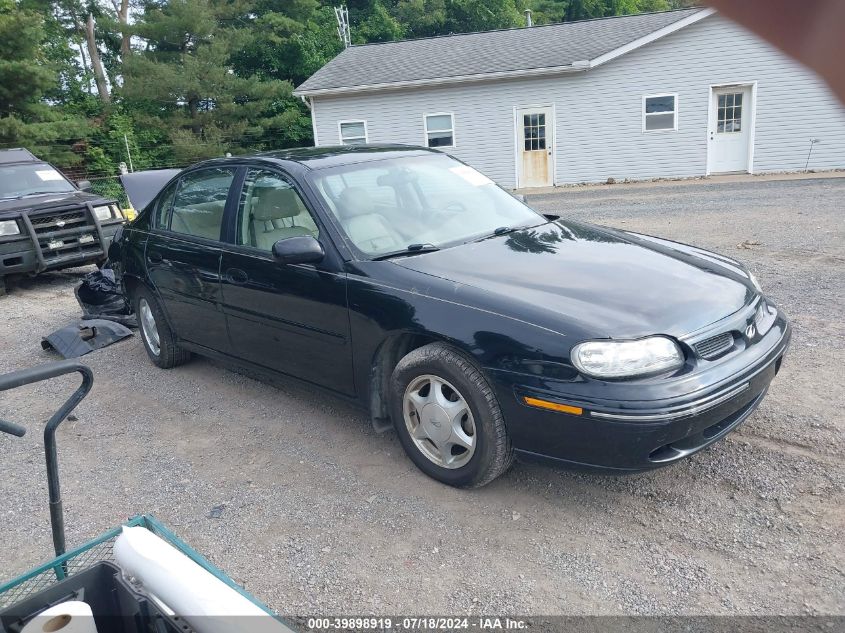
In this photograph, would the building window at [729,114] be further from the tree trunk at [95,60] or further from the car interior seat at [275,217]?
the tree trunk at [95,60]

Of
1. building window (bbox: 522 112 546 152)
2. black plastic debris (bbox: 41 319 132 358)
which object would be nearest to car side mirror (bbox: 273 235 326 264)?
black plastic debris (bbox: 41 319 132 358)

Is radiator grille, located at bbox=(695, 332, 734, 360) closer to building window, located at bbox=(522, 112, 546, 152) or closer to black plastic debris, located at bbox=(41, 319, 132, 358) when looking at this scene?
black plastic debris, located at bbox=(41, 319, 132, 358)

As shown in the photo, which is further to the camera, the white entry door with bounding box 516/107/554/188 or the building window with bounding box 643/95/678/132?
the white entry door with bounding box 516/107/554/188

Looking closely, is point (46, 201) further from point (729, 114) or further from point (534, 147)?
point (729, 114)

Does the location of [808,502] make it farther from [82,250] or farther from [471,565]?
[82,250]

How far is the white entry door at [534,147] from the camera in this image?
779 inches

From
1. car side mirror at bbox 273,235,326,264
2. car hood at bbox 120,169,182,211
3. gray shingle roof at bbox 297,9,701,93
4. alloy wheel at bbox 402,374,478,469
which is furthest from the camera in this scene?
gray shingle roof at bbox 297,9,701,93

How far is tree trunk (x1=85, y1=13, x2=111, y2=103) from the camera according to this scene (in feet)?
100

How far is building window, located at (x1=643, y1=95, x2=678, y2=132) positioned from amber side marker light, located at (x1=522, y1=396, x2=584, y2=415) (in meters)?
17.8

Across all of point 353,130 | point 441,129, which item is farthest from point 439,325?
point 353,130

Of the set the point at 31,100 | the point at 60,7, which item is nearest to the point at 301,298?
the point at 31,100

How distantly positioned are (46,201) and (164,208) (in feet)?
17.1

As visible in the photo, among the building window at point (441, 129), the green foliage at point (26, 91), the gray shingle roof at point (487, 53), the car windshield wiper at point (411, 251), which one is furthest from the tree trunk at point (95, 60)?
the car windshield wiper at point (411, 251)

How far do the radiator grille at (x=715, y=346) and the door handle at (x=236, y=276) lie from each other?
267 cm
